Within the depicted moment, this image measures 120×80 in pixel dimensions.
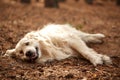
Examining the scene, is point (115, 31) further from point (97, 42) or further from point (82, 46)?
point (82, 46)

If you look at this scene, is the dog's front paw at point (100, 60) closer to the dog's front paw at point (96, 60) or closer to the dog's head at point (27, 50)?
the dog's front paw at point (96, 60)

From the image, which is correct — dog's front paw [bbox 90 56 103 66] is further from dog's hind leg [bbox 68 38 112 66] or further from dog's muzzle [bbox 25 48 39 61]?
dog's muzzle [bbox 25 48 39 61]

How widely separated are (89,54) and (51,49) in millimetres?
809

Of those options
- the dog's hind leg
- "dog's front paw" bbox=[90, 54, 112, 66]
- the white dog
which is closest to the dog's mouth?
the white dog

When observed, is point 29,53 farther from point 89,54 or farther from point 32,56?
point 89,54

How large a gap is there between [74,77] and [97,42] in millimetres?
2774

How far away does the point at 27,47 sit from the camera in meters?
4.82

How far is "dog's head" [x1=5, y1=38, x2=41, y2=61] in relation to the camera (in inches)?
187

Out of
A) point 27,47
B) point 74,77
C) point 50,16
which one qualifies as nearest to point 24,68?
point 27,47

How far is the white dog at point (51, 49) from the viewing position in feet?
16.0

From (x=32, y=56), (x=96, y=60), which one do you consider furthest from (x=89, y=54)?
(x=32, y=56)

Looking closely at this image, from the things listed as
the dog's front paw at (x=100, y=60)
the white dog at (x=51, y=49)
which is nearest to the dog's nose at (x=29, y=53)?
the white dog at (x=51, y=49)

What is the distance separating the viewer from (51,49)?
204 inches

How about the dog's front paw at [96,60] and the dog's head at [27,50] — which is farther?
the dog's front paw at [96,60]
